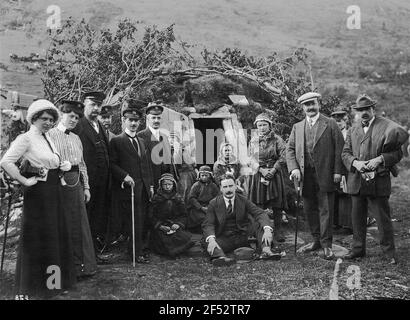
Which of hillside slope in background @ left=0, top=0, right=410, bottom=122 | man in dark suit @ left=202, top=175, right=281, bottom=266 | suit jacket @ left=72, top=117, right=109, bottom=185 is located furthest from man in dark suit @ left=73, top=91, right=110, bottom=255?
hillside slope in background @ left=0, top=0, right=410, bottom=122

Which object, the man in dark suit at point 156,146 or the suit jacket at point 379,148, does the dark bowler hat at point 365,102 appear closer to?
the suit jacket at point 379,148

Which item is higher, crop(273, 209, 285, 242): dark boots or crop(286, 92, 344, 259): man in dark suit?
crop(286, 92, 344, 259): man in dark suit

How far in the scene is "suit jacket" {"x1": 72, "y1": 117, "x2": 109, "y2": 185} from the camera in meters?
5.70

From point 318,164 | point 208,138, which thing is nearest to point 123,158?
point 318,164

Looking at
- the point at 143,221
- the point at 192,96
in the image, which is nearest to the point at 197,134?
the point at 192,96

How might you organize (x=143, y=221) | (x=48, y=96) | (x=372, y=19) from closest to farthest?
(x=143, y=221) < (x=48, y=96) < (x=372, y=19)

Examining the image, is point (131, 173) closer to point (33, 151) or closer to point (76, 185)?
point (76, 185)

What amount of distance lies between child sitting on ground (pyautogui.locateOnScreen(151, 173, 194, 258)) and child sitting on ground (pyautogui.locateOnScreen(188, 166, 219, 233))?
28 cm

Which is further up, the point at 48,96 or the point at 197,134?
the point at 48,96

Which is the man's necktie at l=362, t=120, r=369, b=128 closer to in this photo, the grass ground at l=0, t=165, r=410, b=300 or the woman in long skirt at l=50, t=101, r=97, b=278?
the grass ground at l=0, t=165, r=410, b=300

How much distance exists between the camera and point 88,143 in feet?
18.8

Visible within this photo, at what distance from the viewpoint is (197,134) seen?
851cm

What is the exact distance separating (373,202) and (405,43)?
36.3 feet
